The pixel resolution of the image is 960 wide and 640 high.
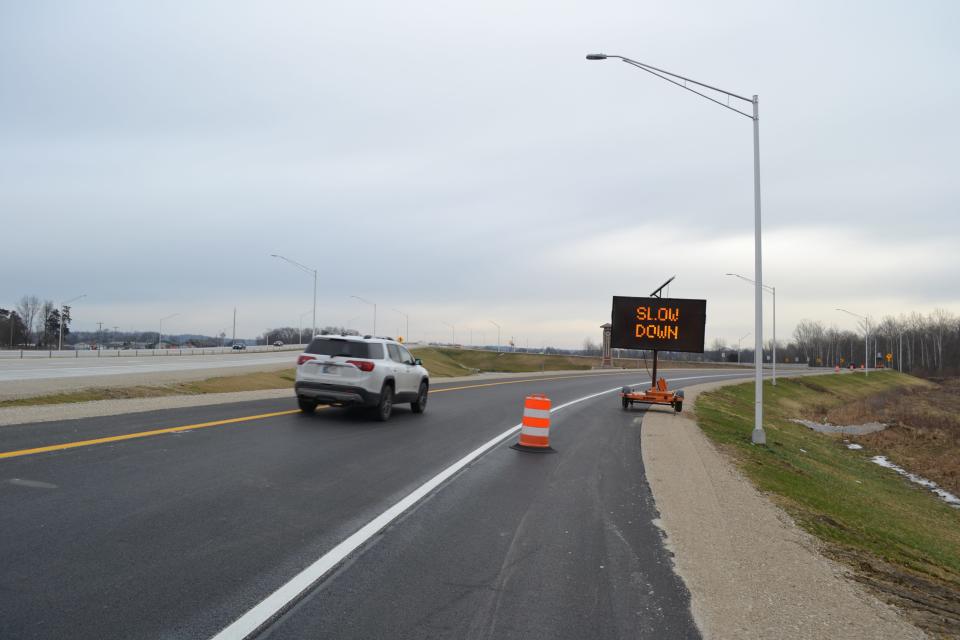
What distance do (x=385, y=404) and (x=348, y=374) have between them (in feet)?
3.89

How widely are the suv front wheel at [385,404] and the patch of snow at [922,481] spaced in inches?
579

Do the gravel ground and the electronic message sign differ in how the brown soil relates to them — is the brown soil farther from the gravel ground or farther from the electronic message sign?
the electronic message sign

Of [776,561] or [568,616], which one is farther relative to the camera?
[776,561]

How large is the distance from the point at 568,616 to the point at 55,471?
6.45 meters

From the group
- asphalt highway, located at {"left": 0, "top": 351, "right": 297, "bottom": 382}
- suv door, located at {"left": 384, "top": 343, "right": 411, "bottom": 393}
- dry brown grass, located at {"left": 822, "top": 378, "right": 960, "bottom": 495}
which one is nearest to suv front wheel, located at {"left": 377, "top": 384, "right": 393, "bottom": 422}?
suv door, located at {"left": 384, "top": 343, "right": 411, "bottom": 393}

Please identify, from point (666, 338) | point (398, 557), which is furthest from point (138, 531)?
point (666, 338)

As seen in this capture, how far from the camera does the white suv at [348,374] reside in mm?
14828

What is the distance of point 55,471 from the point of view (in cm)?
780

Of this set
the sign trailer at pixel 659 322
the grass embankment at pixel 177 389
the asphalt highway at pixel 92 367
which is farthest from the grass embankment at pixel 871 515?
the asphalt highway at pixel 92 367

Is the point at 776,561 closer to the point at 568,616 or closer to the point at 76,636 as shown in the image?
the point at 568,616

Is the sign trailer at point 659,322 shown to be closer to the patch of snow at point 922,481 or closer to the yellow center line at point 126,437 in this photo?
the patch of snow at point 922,481

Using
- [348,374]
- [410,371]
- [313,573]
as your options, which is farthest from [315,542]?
[410,371]

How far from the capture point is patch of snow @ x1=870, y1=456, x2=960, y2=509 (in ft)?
60.5

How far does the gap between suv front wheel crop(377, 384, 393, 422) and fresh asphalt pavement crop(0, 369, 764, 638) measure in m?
4.05
